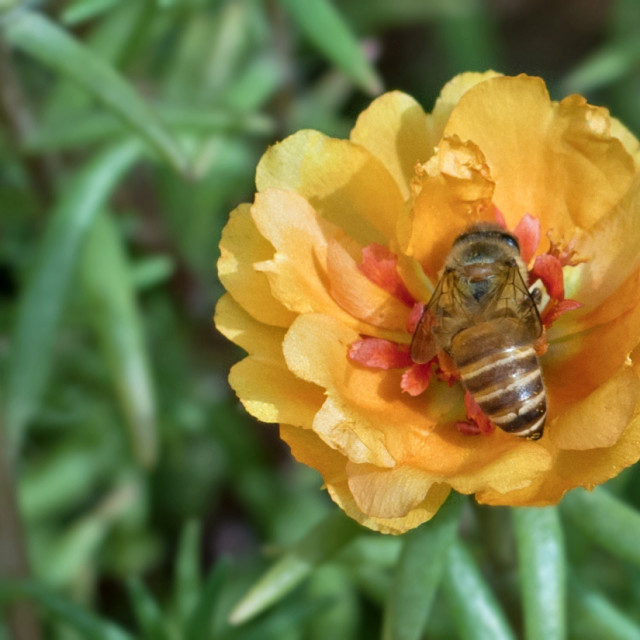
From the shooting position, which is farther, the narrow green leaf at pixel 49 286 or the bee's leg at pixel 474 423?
the narrow green leaf at pixel 49 286

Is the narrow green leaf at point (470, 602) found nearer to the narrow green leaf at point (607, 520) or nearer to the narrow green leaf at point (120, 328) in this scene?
the narrow green leaf at point (607, 520)

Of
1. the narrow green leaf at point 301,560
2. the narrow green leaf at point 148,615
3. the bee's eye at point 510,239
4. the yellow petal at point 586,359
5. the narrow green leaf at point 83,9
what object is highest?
the narrow green leaf at point 83,9

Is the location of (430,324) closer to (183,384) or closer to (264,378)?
(264,378)

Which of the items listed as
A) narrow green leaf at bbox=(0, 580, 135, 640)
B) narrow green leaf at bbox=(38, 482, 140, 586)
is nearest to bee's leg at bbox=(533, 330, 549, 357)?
narrow green leaf at bbox=(0, 580, 135, 640)

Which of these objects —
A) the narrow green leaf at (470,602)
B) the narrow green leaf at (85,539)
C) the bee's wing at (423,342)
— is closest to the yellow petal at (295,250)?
the bee's wing at (423,342)

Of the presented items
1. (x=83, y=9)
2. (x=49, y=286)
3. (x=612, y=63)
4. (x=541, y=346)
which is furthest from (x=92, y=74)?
(x=612, y=63)
